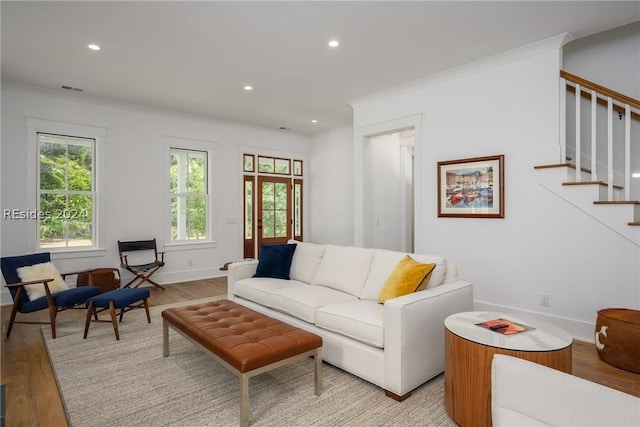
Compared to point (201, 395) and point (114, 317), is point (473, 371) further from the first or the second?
point (114, 317)

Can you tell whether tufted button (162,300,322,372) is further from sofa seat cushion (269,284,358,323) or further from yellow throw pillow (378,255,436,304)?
yellow throw pillow (378,255,436,304)

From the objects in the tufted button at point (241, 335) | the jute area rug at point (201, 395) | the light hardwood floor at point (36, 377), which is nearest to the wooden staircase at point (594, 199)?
the light hardwood floor at point (36, 377)

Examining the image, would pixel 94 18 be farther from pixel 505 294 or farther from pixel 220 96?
pixel 505 294

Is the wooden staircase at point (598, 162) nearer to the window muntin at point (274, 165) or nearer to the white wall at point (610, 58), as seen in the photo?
the white wall at point (610, 58)

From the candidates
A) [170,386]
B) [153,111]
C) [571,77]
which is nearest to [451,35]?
[571,77]

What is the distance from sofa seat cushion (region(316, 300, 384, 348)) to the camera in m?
2.37

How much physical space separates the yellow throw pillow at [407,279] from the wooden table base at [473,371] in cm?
58

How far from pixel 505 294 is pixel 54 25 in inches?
206

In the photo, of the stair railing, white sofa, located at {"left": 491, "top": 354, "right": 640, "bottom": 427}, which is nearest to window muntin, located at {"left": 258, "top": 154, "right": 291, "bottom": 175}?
the stair railing

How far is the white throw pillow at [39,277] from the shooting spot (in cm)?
351

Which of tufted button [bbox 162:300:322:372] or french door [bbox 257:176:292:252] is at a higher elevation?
french door [bbox 257:176:292:252]

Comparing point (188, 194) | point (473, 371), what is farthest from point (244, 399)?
point (188, 194)

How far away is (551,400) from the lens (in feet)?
3.84

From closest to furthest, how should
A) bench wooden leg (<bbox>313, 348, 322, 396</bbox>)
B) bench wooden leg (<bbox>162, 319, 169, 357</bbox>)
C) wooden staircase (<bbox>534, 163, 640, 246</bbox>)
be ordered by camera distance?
bench wooden leg (<bbox>313, 348, 322, 396</bbox>) < bench wooden leg (<bbox>162, 319, 169, 357</bbox>) < wooden staircase (<bbox>534, 163, 640, 246</bbox>)
